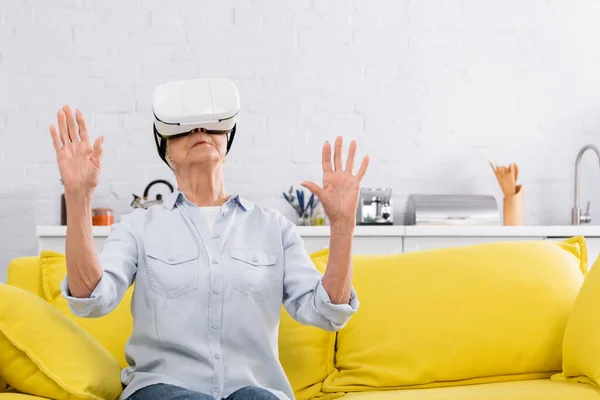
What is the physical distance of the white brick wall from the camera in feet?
13.6

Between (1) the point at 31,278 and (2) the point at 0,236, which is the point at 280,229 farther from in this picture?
(2) the point at 0,236

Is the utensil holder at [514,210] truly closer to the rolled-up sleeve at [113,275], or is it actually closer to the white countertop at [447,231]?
the white countertop at [447,231]

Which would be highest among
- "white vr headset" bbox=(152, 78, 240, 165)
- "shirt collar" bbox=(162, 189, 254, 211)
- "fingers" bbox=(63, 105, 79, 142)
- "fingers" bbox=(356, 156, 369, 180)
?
"white vr headset" bbox=(152, 78, 240, 165)

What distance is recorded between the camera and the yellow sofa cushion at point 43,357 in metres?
1.78

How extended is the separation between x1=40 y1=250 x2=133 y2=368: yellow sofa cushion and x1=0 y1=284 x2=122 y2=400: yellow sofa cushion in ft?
1.03

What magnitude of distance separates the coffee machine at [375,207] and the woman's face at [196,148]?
5.98 ft

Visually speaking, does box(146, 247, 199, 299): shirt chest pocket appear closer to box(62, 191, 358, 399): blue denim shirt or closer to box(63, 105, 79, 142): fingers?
box(62, 191, 358, 399): blue denim shirt

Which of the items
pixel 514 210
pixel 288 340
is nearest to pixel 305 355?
pixel 288 340

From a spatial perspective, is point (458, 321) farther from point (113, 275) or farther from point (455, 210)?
point (455, 210)

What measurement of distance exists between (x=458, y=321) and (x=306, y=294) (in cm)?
47

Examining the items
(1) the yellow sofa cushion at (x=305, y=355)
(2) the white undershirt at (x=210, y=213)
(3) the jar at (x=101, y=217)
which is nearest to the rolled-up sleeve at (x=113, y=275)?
(2) the white undershirt at (x=210, y=213)

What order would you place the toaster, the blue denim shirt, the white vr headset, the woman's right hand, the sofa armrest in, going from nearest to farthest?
the woman's right hand < the blue denim shirt < the white vr headset < the sofa armrest < the toaster

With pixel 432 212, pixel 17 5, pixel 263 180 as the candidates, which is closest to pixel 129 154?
pixel 263 180

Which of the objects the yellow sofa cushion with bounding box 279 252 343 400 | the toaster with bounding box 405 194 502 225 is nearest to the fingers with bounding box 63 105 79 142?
the yellow sofa cushion with bounding box 279 252 343 400
